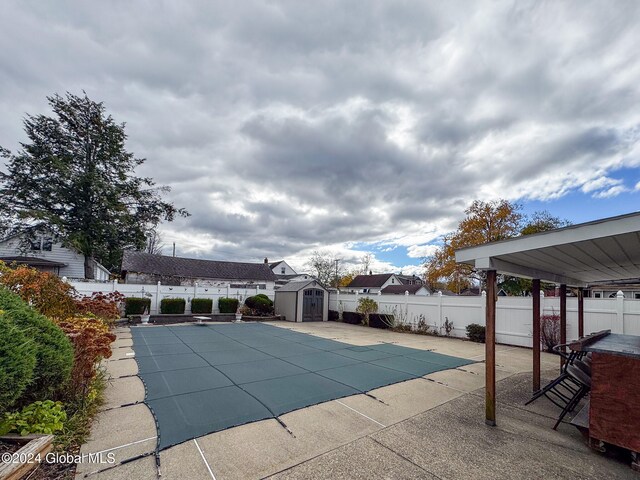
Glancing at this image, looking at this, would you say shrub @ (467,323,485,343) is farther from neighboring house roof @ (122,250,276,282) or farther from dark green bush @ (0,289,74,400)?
neighboring house roof @ (122,250,276,282)

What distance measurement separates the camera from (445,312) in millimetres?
11508

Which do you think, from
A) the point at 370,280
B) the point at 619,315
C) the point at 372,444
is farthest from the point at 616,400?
the point at 370,280

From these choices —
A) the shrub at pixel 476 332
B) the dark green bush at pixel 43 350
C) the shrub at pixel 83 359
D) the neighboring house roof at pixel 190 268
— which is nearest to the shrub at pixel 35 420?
the dark green bush at pixel 43 350

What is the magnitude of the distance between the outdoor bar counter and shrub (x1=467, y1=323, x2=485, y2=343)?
755 cm

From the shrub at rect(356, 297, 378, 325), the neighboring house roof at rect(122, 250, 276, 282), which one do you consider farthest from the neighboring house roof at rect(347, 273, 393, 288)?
the shrub at rect(356, 297, 378, 325)

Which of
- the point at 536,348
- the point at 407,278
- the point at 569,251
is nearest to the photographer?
the point at 569,251

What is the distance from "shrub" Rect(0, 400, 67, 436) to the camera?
8.63ft

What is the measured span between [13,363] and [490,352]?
509 centimetres

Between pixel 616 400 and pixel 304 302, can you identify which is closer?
pixel 616 400

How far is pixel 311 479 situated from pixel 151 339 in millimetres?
8605

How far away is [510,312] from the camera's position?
980cm

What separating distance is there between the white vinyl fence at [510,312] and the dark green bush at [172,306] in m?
9.80

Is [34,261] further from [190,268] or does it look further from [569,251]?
[569,251]

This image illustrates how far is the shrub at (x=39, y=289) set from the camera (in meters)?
5.20
